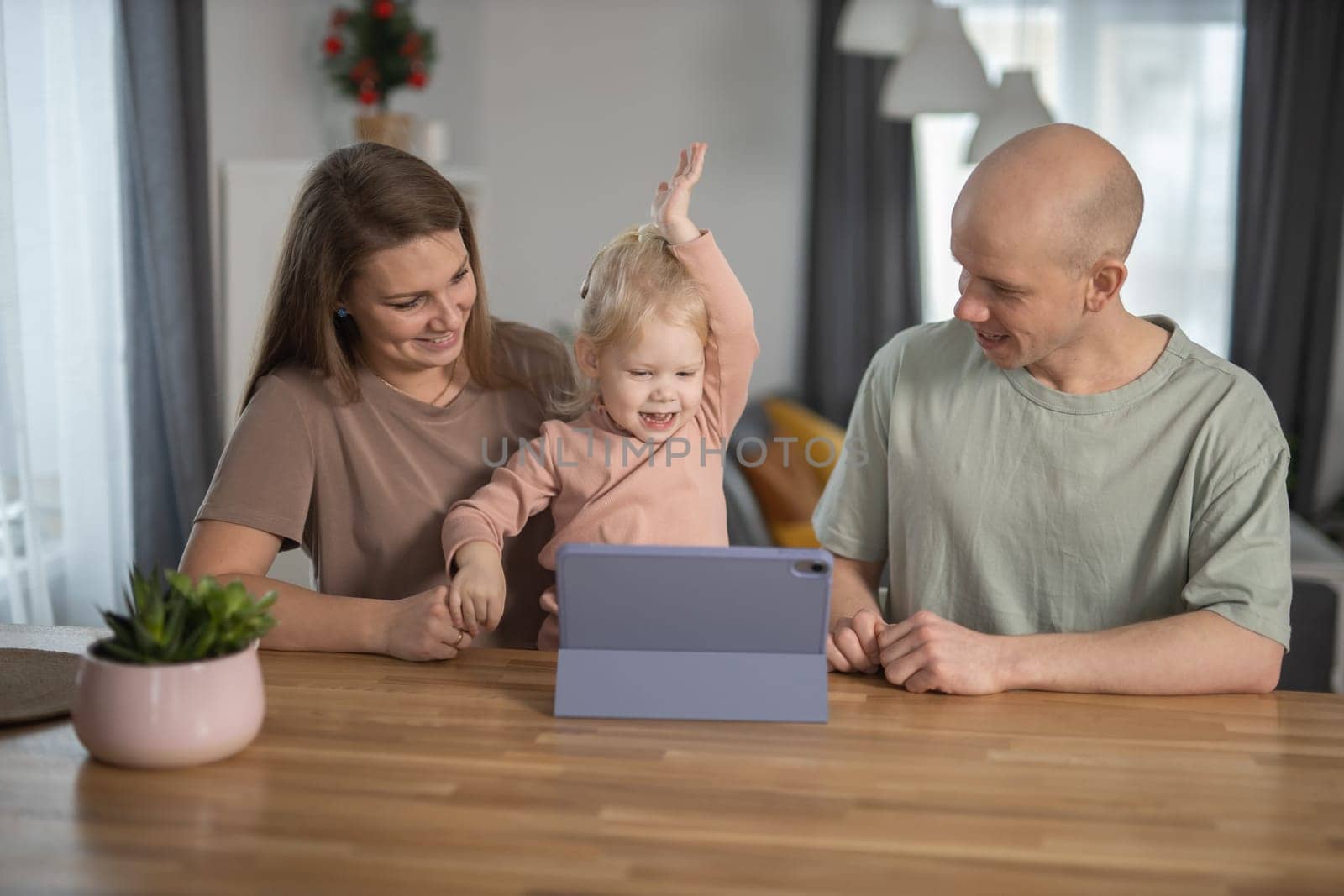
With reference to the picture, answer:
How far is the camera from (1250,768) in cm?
121

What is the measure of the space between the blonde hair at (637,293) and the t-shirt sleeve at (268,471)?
411mm

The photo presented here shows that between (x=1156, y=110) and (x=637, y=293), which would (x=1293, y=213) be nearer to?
(x=1156, y=110)

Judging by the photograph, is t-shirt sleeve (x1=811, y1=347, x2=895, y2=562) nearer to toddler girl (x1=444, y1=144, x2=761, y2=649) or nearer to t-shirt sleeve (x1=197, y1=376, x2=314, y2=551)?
toddler girl (x1=444, y1=144, x2=761, y2=649)

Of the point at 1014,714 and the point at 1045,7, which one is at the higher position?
the point at 1045,7

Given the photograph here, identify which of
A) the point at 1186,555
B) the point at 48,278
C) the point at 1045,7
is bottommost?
the point at 1186,555

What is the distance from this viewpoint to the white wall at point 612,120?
5.37 m

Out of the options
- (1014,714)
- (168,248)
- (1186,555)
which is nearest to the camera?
(1014,714)

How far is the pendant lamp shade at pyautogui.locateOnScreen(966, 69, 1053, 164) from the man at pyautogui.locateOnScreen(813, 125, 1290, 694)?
2.72m

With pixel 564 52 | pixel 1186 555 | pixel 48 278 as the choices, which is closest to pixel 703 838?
pixel 1186 555

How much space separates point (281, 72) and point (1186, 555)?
4.00m

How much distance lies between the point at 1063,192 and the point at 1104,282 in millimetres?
134

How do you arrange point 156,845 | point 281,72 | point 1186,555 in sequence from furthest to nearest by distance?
1. point 281,72
2. point 1186,555
3. point 156,845

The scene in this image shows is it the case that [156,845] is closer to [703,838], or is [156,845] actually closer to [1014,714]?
[703,838]

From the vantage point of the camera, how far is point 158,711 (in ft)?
3.73
